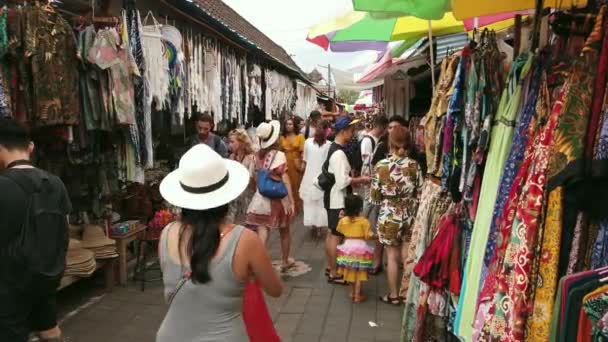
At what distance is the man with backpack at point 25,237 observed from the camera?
2545mm

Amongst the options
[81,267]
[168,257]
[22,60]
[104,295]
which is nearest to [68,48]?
[22,60]

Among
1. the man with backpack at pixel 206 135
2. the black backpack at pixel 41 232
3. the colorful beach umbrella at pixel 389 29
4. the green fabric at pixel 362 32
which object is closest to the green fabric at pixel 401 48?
the colorful beach umbrella at pixel 389 29

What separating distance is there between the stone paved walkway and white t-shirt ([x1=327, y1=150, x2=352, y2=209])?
98cm

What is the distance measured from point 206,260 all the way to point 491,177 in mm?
1409

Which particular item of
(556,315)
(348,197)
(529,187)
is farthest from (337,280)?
(556,315)

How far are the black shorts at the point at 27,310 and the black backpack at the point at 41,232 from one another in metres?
0.10

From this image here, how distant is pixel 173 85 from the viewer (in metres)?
5.48

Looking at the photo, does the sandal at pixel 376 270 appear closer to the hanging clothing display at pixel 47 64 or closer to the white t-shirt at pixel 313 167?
the white t-shirt at pixel 313 167

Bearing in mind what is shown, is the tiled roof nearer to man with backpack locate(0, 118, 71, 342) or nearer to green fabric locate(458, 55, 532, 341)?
man with backpack locate(0, 118, 71, 342)

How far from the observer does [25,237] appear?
8.63ft

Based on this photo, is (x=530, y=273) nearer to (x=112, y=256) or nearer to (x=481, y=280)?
(x=481, y=280)

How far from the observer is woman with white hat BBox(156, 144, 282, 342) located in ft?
7.15

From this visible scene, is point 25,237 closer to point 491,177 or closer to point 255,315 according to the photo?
point 255,315

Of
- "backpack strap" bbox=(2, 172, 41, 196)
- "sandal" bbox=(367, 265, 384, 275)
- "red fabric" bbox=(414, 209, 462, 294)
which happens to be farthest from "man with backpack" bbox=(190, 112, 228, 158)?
"red fabric" bbox=(414, 209, 462, 294)
